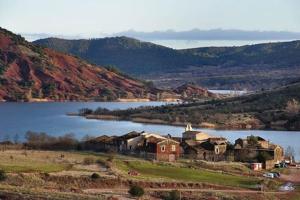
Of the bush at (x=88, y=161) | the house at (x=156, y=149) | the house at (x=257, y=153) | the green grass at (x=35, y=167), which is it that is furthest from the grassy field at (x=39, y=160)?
the house at (x=257, y=153)

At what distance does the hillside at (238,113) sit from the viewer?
13662 centimetres

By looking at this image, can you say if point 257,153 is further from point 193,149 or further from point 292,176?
point 292,176

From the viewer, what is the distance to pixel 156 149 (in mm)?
67062

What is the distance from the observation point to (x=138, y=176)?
52.4 metres

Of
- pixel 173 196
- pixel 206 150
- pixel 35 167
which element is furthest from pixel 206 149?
pixel 173 196

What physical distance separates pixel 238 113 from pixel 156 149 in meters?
86.4

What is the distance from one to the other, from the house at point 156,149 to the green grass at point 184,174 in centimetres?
645

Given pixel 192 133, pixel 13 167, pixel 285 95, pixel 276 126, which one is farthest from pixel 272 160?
pixel 285 95

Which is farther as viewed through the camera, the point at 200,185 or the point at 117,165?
the point at 117,165

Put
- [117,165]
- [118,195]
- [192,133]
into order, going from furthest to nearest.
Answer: [192,133] < [117,165] < [118,195]

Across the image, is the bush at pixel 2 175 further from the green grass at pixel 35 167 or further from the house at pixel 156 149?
the house at pixel 156 149

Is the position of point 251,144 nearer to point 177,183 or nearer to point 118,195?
point 177,183

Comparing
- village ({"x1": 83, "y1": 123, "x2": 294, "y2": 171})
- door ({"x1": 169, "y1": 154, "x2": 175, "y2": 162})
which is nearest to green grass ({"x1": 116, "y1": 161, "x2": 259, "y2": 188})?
door ({"x1": 169, "y1": 154, "x2": 175, "y2": 162})

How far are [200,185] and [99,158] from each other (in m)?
11.8
